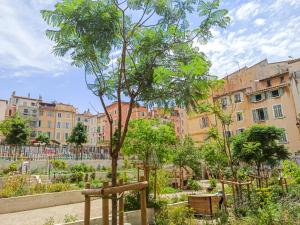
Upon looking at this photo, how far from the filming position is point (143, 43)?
5.02 m

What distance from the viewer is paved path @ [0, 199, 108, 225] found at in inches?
387

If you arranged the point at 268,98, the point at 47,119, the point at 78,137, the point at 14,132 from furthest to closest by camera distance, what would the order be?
the point at 47,119, the point at 78,137, the point at 268,98, the point at 14,132

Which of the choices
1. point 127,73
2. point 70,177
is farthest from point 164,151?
point 70,177

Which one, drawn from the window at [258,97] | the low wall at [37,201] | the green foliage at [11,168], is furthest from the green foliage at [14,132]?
the window at [258,97]

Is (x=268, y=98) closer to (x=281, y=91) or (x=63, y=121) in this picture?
(x=281, y=91)

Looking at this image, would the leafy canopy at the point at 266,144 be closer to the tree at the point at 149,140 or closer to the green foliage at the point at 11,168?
the tree at the point at 149,140

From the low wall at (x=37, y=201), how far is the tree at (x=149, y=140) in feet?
17.1

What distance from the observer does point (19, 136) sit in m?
28.8

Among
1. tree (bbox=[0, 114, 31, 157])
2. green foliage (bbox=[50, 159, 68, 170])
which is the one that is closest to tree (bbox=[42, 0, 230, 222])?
Answer: green foliage (bbox=[50, 159, 68, 170])

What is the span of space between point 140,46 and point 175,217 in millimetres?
5527

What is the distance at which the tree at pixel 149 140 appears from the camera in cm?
1066

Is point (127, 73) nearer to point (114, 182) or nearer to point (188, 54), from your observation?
point (188, 54)

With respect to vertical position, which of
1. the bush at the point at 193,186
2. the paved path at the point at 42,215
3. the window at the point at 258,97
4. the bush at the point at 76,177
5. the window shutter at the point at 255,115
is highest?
the window at the point at 258,97

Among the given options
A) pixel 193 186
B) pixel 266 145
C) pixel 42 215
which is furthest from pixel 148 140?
Answer: pixel 266 145
